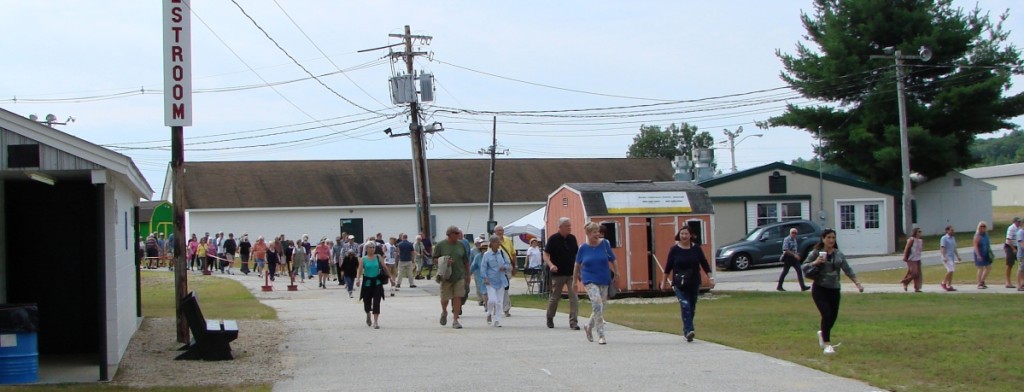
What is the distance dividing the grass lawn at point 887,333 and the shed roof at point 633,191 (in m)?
2.48

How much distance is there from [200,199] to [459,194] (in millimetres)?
13606

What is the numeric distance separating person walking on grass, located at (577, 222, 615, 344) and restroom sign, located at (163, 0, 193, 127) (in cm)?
554

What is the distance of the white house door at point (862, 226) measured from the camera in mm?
40219

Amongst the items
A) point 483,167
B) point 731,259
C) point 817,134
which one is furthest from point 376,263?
point 483,167

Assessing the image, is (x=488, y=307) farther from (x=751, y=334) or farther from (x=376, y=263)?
(x=751, y=334)

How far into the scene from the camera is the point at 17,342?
10.7m

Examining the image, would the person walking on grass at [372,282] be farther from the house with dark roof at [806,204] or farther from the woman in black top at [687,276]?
the house with dark roof at [806,204]

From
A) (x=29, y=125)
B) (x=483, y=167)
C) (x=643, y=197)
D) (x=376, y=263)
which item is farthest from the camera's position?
(x=483, y=167)

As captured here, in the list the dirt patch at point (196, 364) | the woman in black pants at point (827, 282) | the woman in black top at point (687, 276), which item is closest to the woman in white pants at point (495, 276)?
the dirt patch at point (196, 364)

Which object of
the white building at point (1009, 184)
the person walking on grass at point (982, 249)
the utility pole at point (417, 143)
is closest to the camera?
the person walking on grass at point (982, 249)

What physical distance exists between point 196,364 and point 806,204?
3162 centimetres

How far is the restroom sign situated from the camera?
13.8 metres

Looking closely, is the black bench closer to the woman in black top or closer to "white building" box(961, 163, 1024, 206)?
the woman in black top

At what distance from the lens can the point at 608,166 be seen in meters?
63.3
